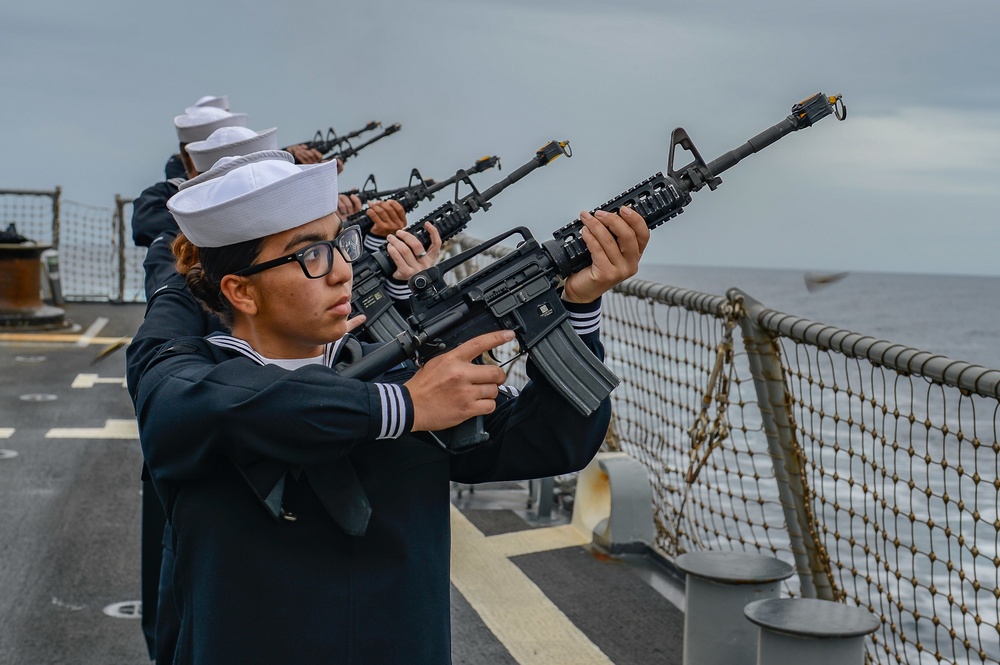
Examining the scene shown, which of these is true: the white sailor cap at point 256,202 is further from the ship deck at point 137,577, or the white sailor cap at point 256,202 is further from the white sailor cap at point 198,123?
the white sailor cap at point 198,123

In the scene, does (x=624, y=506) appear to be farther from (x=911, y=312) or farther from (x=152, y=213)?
(x=911, y=312)

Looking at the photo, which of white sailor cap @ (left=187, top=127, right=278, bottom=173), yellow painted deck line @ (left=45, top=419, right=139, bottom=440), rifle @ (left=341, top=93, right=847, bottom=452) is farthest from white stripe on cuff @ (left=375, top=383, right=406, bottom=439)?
yellow painted deck line @ (left=45, top=419, right=139, bottom=440)

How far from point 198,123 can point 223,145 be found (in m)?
1.20

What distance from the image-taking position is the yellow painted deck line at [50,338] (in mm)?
11933

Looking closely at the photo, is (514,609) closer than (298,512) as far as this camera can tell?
No

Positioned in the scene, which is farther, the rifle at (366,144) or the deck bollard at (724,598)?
the rifle at (366,144)

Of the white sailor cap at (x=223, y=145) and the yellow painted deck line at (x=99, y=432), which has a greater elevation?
the white sailor cap at (x=223, y=145)

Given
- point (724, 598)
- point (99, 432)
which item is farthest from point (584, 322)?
point (99, 432)

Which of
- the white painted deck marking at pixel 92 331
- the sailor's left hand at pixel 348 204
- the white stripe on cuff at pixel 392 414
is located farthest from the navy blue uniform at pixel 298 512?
the white painted deck marking at pixel 92 331

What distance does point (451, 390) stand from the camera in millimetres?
1839

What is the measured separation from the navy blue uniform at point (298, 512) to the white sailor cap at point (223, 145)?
1.74m

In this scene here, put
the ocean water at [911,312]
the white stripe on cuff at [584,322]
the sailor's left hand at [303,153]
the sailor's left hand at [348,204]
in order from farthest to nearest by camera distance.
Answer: the ocean water at [911,312] < the sailor's left hand at [303,153] < the sailor's left hand at [348,204] < the white stripe on cuff at [584,322]

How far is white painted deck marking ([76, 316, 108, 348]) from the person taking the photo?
1201cm

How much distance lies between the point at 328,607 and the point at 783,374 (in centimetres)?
256
